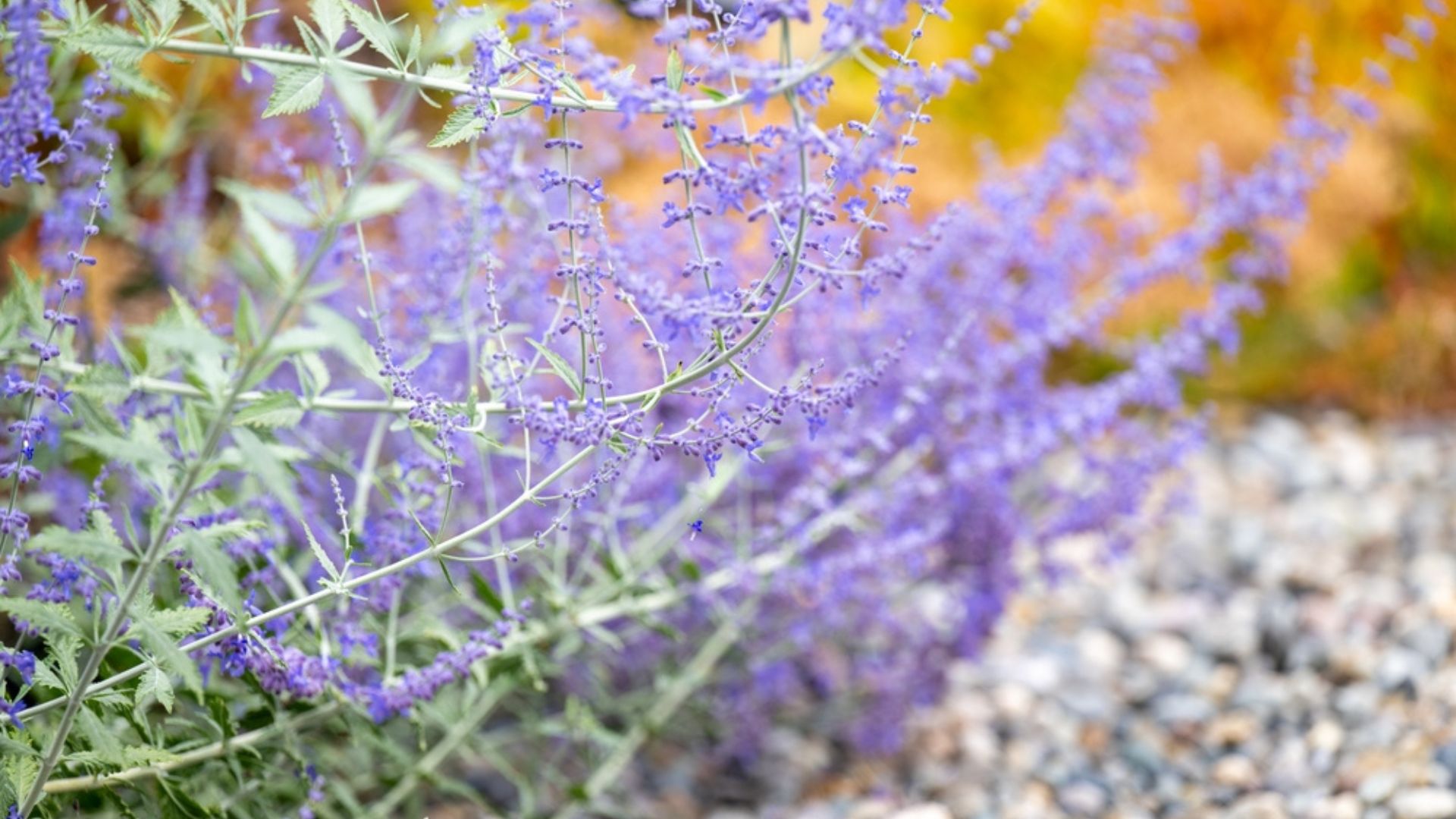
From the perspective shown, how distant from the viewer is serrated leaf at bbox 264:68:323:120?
128 centimetres

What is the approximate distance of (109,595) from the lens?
59.7 inches

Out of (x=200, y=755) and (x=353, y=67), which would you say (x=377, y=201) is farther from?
(x=200, y=755)

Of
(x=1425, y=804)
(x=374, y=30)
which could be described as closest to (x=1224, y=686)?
(x=1425, y=804)

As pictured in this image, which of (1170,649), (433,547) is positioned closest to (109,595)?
(433,547)

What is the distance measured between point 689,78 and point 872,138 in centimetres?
19

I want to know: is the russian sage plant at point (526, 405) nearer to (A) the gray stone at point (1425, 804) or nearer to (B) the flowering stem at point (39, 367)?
(B) the flowering stem at point (39, 367)

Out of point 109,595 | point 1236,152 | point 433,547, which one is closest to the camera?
point 433,547

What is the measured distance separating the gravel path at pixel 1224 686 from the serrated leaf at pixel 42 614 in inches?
60.6

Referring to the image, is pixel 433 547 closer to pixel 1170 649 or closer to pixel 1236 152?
pixel 1170 649

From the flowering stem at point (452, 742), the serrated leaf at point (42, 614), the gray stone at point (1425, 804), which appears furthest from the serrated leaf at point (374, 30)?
the gray stone at point (1425, 804)

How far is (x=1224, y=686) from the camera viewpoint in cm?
297

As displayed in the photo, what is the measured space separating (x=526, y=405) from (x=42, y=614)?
20.0 inches

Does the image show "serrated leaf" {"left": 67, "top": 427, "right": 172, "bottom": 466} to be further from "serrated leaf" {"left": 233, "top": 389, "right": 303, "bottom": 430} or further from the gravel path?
the gravel path

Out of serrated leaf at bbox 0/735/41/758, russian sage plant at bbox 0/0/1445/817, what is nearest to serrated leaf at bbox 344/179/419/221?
russian sage plant at bbox 0/0/1445/817
